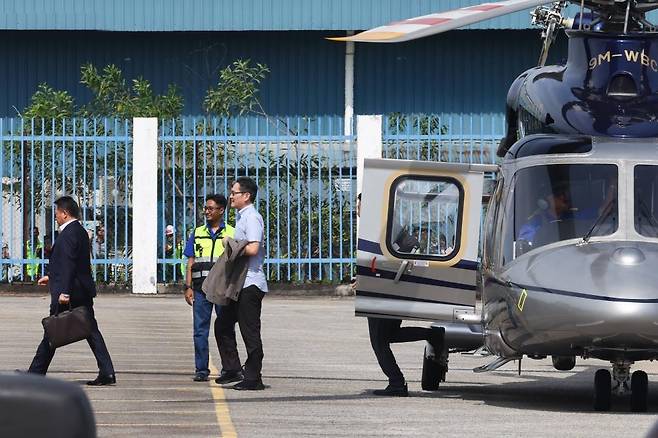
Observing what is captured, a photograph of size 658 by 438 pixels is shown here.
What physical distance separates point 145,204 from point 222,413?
13.6 m

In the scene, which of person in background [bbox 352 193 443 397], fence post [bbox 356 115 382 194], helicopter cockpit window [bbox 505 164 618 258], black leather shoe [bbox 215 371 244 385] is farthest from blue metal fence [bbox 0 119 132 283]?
helicopter cockpit window [bbox 505 164 618 258]

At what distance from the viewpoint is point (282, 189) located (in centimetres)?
2459

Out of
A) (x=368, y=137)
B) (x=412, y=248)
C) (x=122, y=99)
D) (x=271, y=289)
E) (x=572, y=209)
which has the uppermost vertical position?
(x=122, y=99)

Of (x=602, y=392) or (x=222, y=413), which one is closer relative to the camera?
(x=222, y=413)

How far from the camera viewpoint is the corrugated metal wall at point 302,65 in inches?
1149

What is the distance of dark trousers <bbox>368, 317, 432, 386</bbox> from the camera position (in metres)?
12.1

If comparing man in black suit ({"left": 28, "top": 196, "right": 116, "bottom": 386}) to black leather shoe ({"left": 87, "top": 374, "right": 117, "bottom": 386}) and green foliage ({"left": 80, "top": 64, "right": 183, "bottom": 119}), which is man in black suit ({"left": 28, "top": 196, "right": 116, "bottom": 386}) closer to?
black leather shoe ({"left": 87, "top": 374, "right": 117, "bottom": 386})

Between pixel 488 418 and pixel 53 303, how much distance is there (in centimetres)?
401

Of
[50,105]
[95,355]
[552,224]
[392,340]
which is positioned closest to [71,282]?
[95,355]

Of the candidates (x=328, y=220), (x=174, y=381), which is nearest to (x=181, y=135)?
(x=328, y=220)

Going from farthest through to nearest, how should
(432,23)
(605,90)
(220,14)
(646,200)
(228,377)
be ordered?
1. (220,14)
2. (228,377)
3. (605,90)
4. (646,200)
5. (432,23)

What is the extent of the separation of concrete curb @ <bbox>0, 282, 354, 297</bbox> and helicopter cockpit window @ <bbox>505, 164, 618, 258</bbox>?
12.8 meters

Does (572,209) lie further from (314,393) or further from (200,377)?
(200,377)

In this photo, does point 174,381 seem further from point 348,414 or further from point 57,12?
point 57,12
